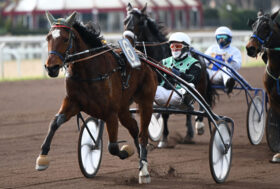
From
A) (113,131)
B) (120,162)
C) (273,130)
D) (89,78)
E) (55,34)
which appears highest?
(55,34)

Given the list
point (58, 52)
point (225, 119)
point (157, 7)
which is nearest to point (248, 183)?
point (225, 119)

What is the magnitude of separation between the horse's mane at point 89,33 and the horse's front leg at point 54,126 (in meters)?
0.59

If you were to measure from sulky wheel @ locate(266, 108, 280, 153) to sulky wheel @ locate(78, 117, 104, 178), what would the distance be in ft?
7.02

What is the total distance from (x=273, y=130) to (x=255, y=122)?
3.83 ft

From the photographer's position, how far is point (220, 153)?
20.8ft

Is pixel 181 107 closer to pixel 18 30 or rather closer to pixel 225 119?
pixel 225 119

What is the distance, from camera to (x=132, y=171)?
6703mm

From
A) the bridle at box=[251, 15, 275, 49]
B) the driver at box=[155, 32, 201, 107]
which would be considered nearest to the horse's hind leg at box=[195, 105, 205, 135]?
the driver at box=[155, 32, 201, 107]

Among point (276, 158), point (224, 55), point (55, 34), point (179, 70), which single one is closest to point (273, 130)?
point (276, 158)

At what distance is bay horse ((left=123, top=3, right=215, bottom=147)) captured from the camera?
28.3 feet

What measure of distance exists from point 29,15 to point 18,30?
497 cm

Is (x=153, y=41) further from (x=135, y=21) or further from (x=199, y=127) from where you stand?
(x=199, y=127)

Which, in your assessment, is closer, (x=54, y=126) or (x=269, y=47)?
(x=54, y=126)

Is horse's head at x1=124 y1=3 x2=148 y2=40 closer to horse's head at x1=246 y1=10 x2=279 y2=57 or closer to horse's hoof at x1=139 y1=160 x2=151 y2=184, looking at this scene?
horse's head at x1=246 y1=10 x2=279 y2=57
